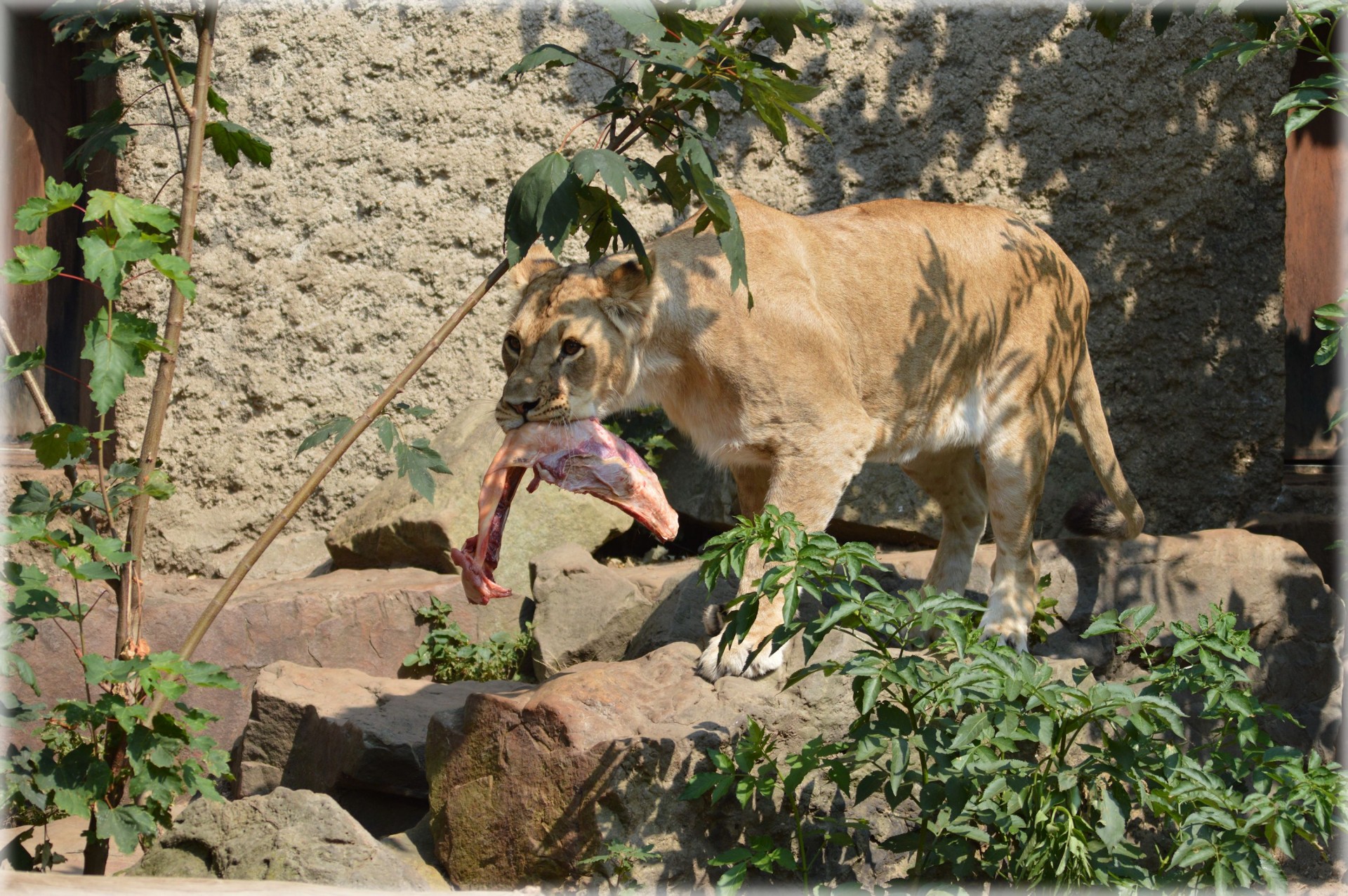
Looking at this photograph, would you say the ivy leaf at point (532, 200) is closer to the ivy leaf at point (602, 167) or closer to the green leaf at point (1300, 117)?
the ivy leaf at point (602, 167)

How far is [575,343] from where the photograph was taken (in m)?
4.61

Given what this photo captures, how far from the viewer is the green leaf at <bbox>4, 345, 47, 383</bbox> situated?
3459 mm

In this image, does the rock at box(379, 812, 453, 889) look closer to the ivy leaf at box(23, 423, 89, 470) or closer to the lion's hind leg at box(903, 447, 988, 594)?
the ivy leaf at box(23, 423, 89, 470)

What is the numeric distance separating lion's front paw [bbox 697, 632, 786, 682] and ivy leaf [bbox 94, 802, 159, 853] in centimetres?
187

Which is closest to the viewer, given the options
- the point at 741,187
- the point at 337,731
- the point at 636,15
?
the point at 636,15

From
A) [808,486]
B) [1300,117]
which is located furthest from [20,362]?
[1300,117]

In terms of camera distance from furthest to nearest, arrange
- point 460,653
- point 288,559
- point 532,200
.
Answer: point 288,559 < point 460,653 < point 532,200

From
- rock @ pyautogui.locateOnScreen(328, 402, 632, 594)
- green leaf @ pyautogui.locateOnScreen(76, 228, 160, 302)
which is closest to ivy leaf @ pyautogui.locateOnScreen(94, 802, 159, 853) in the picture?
green leaf @ pyautogui.locateOnScreen(76, 228, 160, 302)

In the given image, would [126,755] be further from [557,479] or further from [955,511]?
[955,511]

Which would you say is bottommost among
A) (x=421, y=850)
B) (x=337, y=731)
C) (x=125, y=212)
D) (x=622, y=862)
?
(x=421, y=850)

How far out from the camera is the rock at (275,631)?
5.99 meters

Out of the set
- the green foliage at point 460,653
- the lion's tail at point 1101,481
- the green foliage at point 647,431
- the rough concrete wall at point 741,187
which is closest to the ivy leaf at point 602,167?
the lion's tail at point 1101,481

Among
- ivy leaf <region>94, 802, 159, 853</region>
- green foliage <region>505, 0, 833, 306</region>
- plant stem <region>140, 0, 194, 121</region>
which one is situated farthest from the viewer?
plant stem <region>140, 0, 194, 121</region>

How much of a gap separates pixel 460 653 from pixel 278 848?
240 cm
